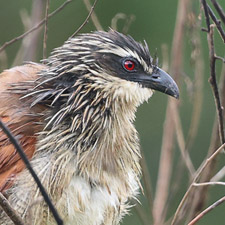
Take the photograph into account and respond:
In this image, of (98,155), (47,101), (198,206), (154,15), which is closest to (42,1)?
(47,101)

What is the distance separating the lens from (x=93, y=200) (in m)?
3.70

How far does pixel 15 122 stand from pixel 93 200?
60 centimetres

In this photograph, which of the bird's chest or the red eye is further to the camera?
the red eye

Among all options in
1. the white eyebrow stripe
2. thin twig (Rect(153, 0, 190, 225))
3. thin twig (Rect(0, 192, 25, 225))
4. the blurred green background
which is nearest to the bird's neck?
the white eyebrow stripe

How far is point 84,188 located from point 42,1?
1.72 meters

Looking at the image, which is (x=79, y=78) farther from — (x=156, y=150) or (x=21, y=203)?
(x=156, y=150)

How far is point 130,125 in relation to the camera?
397 centimetres

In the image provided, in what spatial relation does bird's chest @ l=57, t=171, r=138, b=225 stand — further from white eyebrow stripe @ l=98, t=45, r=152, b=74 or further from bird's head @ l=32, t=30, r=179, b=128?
white eyebrow stripe @ l=98, t=45, r=152, b=74

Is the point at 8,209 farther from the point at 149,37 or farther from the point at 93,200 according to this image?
the point at 149,37

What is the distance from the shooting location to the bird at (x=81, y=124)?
359cm

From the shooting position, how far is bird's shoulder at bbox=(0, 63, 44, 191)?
364 cm

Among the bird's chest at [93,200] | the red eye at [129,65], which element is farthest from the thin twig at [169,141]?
the red eye at [129,65]

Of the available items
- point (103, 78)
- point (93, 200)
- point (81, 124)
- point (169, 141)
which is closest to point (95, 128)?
point (81, 124)

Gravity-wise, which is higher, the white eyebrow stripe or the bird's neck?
the white eyebrow stripe
